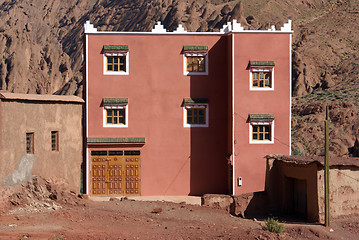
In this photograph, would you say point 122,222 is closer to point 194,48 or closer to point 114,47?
point 114,47

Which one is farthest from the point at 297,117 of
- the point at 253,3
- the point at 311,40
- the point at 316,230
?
the point at 253,3

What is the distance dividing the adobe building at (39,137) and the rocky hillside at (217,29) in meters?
28.7

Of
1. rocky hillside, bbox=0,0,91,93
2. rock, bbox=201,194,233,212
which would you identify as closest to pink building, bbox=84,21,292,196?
rock, bbox=201,194,233,212

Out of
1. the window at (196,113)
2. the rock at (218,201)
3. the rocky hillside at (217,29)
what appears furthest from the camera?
the rocky hillside at (217,29)

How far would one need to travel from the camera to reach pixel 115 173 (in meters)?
28.7

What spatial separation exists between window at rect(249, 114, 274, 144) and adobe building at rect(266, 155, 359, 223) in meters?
2.21

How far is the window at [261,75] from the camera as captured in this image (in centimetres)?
2870

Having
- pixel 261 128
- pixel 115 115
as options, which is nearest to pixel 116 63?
pixel 115 115

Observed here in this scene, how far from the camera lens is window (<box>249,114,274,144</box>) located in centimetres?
2858

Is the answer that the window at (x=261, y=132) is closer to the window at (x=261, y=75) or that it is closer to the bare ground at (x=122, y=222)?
the window at (x=261, y=75)

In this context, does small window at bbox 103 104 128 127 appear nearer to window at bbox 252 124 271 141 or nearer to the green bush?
window at bbox 252 124 271 141

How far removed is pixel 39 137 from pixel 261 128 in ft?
36.5

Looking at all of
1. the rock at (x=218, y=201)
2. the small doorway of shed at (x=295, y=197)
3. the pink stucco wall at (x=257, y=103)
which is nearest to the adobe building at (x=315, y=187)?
the small doorway of shed at (x=295, y=197)

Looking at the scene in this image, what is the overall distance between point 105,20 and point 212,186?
114 metres
